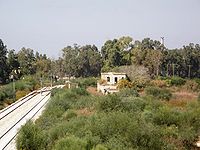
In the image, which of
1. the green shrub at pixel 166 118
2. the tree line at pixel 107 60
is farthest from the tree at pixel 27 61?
the green shrub at pixel 166 118

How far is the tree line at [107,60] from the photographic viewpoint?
64625 mm

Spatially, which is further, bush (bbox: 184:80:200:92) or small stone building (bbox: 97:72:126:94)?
bush (bbox: 184:80:200:92)

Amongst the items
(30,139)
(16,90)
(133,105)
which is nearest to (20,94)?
(16,90)

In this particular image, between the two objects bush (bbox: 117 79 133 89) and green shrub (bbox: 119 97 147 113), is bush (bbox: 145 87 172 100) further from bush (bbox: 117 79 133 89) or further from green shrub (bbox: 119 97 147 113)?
green shrub (bbox: 119 97 147 113)

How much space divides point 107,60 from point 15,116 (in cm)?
4199

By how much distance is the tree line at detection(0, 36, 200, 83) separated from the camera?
64.6 meters

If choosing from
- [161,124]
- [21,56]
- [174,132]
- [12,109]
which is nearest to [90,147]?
[174,132]

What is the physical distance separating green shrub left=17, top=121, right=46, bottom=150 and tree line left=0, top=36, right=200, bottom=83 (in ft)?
143

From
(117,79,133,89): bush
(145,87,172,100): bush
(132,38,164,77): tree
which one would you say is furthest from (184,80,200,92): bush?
(145,87,172,100): bush

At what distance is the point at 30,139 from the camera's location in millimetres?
19016

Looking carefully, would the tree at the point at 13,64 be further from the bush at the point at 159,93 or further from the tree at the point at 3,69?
the bush at the point at 159,93

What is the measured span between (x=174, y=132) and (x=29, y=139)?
869 cm

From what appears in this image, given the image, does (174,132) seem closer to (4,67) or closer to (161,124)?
(161,124)

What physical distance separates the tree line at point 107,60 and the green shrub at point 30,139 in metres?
43.6
